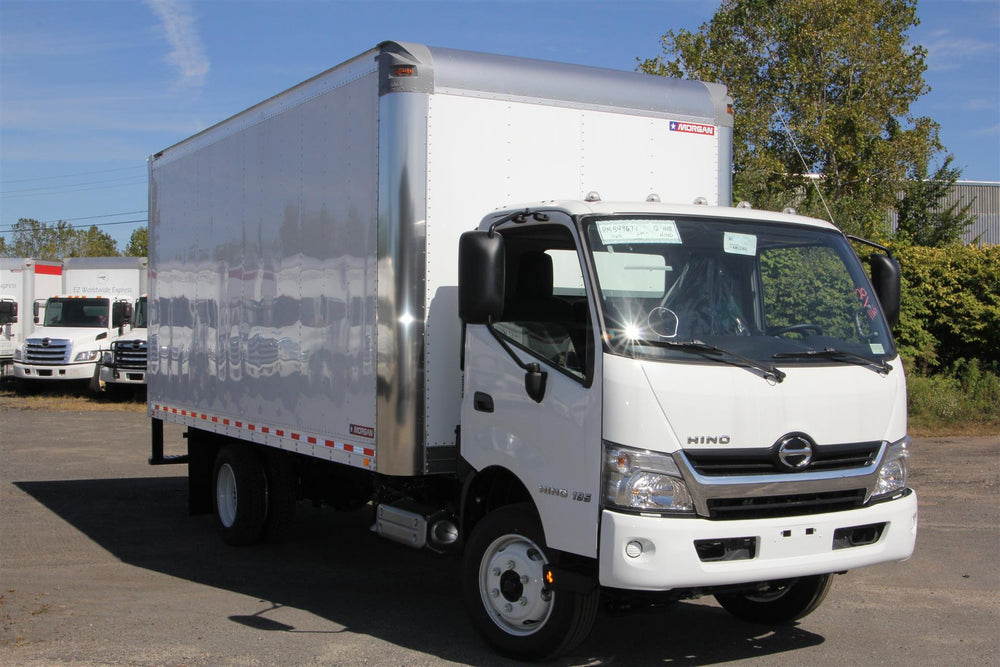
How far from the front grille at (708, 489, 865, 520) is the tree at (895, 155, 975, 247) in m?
29.1

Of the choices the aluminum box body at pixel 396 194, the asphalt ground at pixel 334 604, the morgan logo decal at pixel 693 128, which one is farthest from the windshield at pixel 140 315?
the morgan logo decal at pixel 693 128

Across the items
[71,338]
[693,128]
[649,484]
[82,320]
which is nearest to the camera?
[649,484]

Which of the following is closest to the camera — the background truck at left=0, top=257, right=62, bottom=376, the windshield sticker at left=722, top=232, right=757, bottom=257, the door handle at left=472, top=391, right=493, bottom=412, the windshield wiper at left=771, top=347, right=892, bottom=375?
the windshield wiper at left=771, top=347, right=892, bottom=375

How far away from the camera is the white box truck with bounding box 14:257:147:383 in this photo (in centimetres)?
2541

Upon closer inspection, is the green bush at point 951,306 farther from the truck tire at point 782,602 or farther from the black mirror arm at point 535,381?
the black mirror arm at point 535,381

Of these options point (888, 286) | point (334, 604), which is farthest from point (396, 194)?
point (888, 286)

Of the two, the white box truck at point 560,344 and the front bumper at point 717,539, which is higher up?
the white box truck at point 560,344

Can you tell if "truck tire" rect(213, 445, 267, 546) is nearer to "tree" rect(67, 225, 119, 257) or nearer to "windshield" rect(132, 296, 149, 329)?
"windshield" rect(132, 296, 149, 329)

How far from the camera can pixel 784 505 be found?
5227 millimetres

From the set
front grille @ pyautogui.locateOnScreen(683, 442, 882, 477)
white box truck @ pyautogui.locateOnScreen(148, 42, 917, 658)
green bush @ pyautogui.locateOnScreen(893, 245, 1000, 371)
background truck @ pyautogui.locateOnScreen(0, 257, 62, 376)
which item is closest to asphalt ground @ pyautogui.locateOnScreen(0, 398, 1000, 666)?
white box truck @ pyautogui.locateOnScreen(148, 42, 917, 658)

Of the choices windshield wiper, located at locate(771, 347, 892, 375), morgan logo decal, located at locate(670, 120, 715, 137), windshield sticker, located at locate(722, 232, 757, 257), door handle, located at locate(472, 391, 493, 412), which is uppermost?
morgan logo decal, located at locate(670, 120, 715, 137)

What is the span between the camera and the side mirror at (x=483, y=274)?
5480mm

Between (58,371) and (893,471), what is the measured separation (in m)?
23.6

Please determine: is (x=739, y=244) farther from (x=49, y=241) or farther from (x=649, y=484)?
(x=49, y=241)
